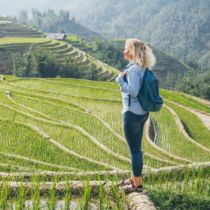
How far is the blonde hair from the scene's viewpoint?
6.09 metres

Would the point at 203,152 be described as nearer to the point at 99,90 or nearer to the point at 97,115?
the point at 97,115

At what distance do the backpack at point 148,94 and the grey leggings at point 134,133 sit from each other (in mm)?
191

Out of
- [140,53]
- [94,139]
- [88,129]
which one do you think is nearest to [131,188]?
[140,53]

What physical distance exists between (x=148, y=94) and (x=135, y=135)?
589mm

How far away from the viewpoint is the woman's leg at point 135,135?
20.5 feet

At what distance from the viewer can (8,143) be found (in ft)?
50.2

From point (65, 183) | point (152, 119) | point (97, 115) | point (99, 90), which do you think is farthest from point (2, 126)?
point (99, 90)

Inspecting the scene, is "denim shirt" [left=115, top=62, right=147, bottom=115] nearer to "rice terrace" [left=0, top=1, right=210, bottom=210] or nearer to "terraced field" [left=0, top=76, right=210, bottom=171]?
"rice terrace" [left=0, top=1, right=210, bottom=210]

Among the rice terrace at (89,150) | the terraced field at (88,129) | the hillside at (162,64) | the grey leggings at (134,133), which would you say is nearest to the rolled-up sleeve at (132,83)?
the grey leggings at (134,133)

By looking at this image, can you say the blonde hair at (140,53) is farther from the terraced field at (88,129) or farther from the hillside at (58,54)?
the hillside at (58,54)

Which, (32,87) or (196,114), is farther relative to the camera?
(32,87)

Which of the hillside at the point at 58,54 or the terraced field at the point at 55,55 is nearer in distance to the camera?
the hillside at the point at 58,54

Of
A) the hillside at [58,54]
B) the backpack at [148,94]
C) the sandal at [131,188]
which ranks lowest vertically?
the hillside at [58,54]

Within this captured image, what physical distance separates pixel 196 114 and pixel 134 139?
849 inches
